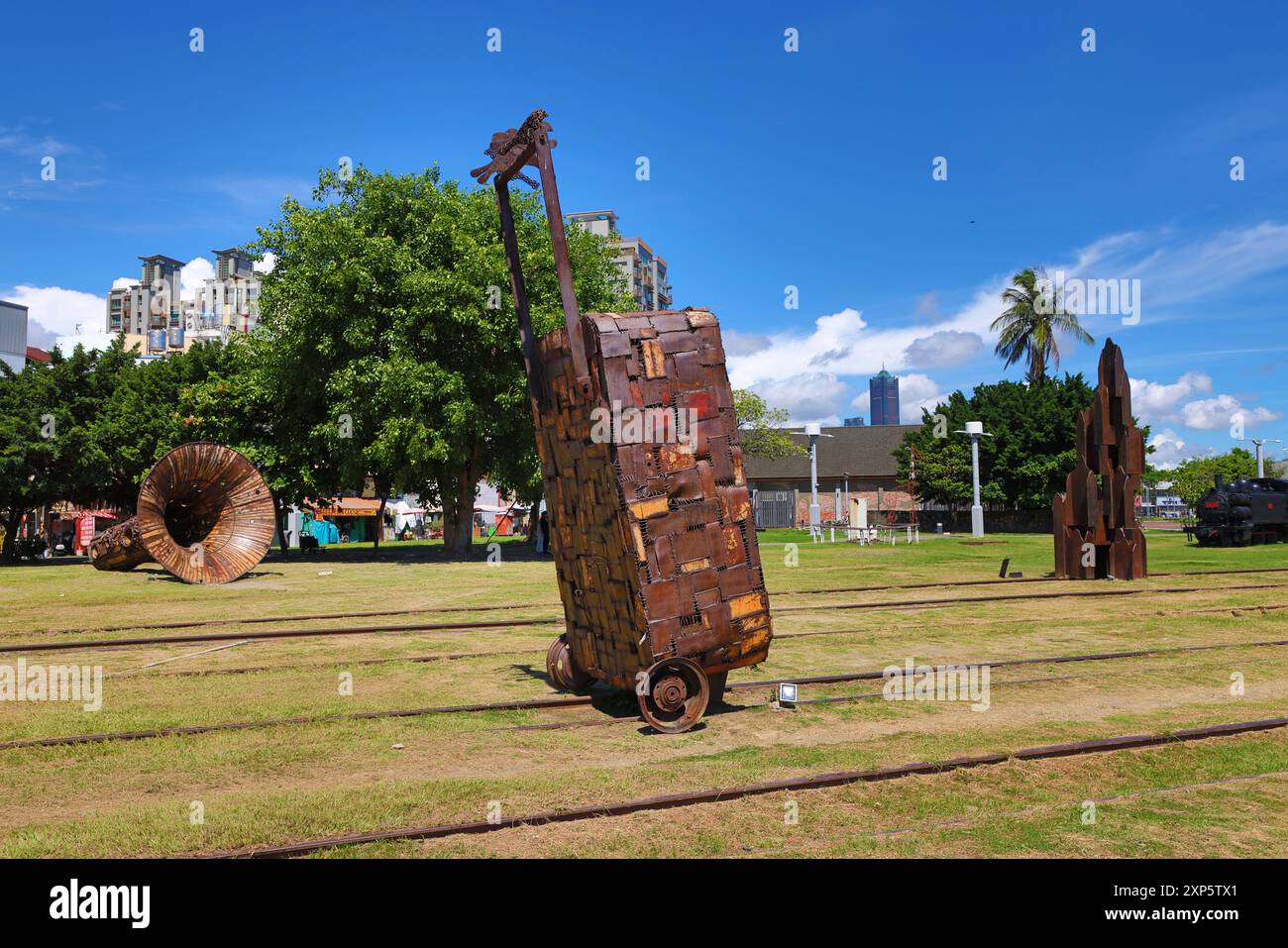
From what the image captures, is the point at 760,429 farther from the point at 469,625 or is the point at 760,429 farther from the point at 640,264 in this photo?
the point at 640,264

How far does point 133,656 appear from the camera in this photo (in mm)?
12766

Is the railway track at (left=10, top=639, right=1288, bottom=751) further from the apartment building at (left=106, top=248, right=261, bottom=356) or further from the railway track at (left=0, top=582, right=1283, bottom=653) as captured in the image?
the apartment building at (left=106, top=248, right=261, bottom=356)

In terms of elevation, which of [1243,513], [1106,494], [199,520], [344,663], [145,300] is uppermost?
[145,300]

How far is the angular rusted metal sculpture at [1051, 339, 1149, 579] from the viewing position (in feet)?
74.5

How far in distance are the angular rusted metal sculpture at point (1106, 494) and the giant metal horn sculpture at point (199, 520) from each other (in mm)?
22731

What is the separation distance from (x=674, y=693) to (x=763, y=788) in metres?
1.96

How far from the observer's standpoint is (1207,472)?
3061 inches

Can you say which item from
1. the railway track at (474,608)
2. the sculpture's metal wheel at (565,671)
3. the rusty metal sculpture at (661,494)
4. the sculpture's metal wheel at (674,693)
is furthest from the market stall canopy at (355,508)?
the sculpture's metal wheel at (674,693)

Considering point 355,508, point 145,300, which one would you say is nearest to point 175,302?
point 145,300

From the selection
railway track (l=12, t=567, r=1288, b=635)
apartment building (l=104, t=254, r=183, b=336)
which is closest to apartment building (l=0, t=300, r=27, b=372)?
railway track (l=12, t=567, r=1288, b=635)

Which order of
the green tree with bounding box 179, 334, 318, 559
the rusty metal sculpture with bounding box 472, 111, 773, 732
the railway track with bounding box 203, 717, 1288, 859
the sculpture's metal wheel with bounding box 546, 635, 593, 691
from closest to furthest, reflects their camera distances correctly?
the railway track with bounding box 203, 717, 1288, 859 < the rusty metal sculpture with bounding box 472, 111, 773, 732 < the sculpture's metal wheel with bounding box 546, 635, 593, 691 < the green tree with bounding box 179, 334, 318, 559

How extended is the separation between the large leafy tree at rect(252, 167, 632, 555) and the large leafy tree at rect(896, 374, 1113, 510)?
111ft

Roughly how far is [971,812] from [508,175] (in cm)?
730
